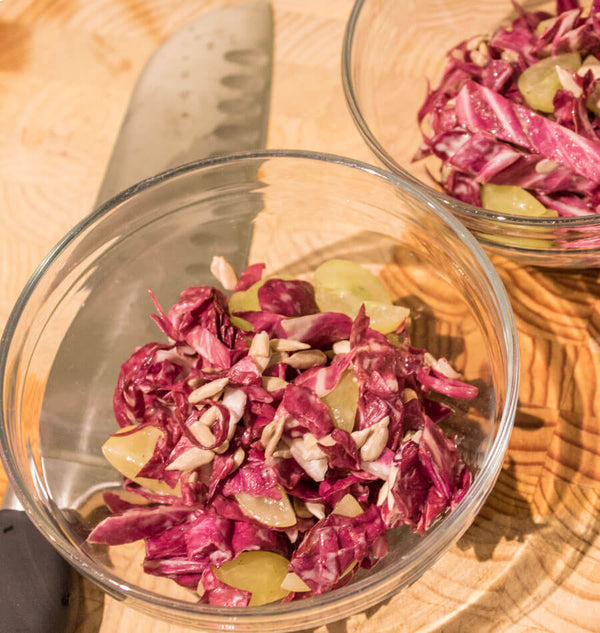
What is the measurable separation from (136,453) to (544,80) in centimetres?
98

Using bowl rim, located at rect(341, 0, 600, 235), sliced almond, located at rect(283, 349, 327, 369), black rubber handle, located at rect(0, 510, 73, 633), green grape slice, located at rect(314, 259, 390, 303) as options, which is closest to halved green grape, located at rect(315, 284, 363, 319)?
green grape slice, located at rect(314, 259, 390, 303)

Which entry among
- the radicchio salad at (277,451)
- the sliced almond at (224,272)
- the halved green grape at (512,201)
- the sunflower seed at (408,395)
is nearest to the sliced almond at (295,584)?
the radicchio salad at (277,451)

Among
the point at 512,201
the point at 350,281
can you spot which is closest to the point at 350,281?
the point at 350,281

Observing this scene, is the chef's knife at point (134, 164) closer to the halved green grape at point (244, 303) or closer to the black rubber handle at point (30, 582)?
the black rubber handle at point (30, 582)

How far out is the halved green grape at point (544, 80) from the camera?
129 centimetres

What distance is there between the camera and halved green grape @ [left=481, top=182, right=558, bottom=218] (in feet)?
4.08

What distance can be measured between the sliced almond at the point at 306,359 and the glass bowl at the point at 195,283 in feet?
0.82

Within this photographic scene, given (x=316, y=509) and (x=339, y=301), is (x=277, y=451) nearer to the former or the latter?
(x=316, y=509)

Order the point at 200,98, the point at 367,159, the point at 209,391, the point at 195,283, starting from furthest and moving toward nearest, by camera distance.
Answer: the point at 200,98 → the point at 367,159 → the point at 195,283 → the point at 209,391

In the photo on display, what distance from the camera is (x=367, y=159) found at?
1545 mm

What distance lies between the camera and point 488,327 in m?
1.18

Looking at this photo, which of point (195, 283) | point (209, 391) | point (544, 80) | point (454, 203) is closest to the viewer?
point (209, 391)

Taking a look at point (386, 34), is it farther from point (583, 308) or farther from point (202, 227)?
point (583, 308)

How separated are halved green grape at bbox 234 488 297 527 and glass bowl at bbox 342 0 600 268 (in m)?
0.57
